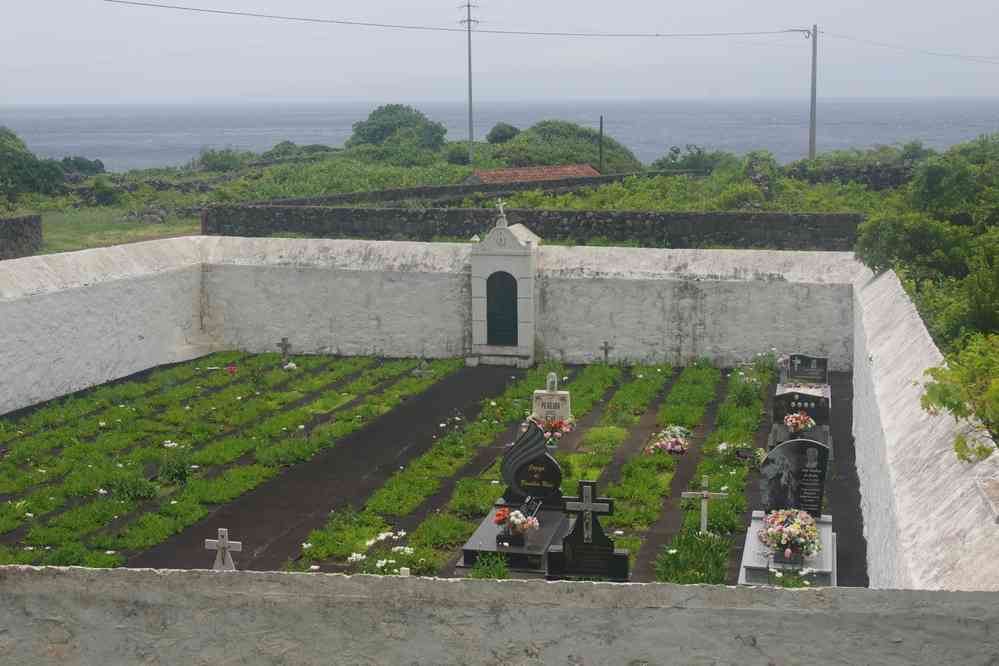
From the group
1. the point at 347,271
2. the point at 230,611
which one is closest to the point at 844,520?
the point at 230,611

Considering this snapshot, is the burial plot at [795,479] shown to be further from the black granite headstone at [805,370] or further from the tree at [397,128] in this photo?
the tree at [397,128]

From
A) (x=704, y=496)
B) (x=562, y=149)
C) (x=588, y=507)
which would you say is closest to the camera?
Answer: (x=588, y=507)

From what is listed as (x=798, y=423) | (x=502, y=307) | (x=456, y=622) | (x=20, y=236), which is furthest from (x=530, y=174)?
(x=456, y=622)

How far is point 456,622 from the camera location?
5719 mm

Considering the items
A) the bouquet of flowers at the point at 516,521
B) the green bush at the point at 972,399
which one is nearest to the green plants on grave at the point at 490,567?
the bouquet of flowers at the point at 516,521

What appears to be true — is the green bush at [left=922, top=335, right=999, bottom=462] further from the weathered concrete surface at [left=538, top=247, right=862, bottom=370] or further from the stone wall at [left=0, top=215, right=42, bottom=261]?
the stone wall at [left=0, top=215, right=42, bottom=261]

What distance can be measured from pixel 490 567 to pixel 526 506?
1245mm

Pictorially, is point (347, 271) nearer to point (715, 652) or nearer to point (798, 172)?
point (715, 652)

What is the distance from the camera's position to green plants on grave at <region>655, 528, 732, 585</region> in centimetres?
1015

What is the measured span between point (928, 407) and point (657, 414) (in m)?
9.05

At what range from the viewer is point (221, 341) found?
2088cm

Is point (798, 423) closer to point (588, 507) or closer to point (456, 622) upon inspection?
point (588, 507)

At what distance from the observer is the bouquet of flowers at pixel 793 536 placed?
10.1 meters

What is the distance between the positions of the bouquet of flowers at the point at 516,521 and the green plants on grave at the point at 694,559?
3.84ft
